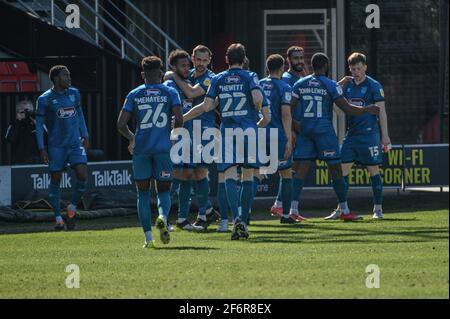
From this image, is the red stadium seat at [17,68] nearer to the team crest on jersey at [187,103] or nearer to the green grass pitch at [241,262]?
the green grass pitch at [241,262]

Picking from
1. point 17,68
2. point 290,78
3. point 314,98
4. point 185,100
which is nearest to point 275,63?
point 314,98

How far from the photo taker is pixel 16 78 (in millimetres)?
24938

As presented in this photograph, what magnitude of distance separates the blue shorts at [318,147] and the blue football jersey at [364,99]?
77cm

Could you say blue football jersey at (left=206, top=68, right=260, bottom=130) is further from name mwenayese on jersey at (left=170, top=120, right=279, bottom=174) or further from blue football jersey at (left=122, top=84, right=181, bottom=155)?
blue football jersey at (left=122, top=84, right=181, bottom=155)

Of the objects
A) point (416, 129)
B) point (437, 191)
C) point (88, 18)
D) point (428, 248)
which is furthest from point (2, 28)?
point (428, 248)

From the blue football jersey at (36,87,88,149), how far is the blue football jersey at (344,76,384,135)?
377 centimetres

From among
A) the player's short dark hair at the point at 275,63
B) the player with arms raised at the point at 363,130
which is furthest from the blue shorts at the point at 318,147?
the player's short dark hair at the point at 275,63

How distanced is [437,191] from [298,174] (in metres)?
7.64

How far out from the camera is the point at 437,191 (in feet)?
84.1

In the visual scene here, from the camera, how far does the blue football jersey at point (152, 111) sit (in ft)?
48.0

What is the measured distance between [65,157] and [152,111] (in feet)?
13.7

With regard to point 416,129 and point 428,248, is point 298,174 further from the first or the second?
point 416,129

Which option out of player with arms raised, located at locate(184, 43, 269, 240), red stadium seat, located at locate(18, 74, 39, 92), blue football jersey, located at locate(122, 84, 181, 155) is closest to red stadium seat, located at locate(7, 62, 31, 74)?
red stadium seat, located at locate(18, 74, 39, 92)

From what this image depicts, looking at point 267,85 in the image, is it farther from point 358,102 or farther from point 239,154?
point 239,154
